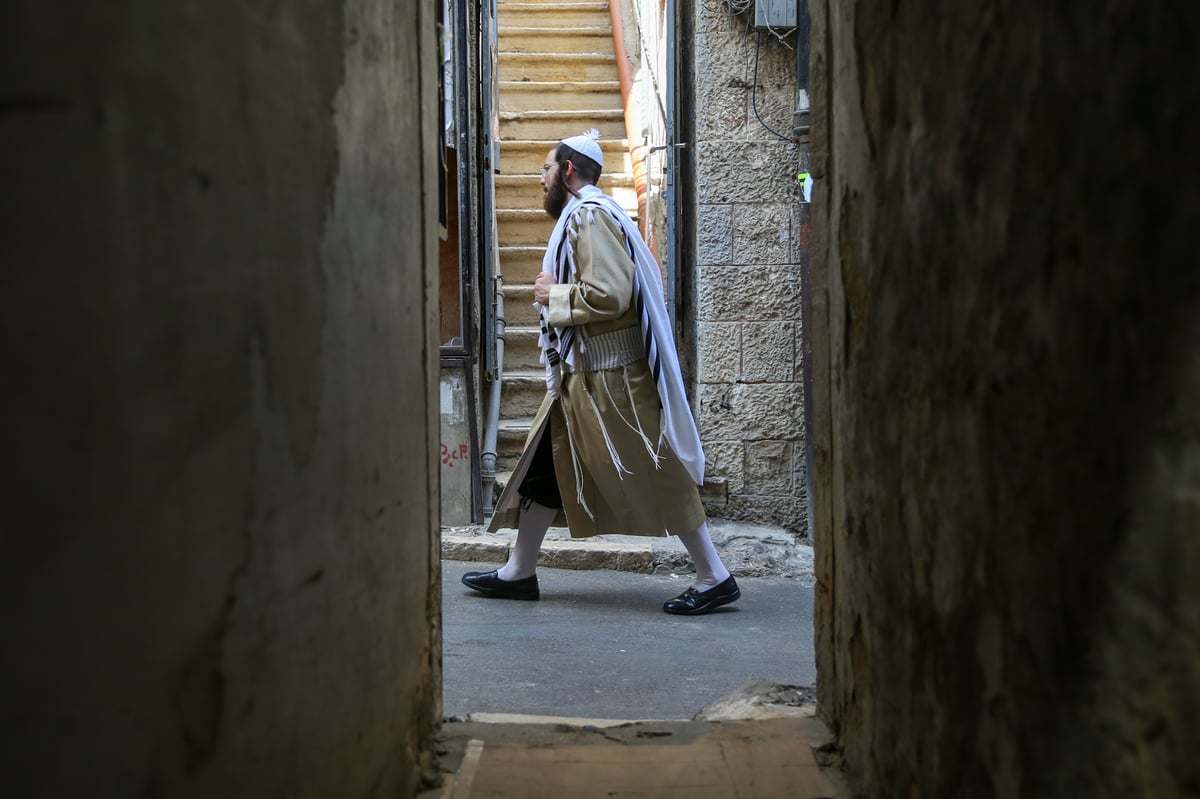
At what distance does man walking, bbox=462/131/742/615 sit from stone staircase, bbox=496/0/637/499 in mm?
2016

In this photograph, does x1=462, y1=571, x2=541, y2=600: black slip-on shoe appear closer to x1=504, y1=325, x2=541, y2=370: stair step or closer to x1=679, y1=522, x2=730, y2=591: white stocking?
x1=679, y1=522, x2=730, y2=591: white stocking

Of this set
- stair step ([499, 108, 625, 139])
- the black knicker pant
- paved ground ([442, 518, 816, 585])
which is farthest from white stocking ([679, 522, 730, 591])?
stair step ([499, 108, 625, 139])

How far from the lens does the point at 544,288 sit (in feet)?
15.2

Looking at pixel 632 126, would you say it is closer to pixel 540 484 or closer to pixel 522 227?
pixel 522 227

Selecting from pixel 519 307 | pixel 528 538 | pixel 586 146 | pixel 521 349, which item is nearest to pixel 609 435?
pixel 528 538

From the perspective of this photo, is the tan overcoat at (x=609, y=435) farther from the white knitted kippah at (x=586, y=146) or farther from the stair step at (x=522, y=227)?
the stair step at (x=522, y=227)

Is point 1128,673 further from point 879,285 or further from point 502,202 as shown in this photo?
point 502,202

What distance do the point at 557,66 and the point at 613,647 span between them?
27.9ft

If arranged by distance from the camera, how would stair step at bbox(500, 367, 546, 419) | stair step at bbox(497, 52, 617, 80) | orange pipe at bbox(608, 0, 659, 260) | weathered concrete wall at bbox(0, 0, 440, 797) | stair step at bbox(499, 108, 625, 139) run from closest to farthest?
weathered concrete wall at bbox(0, 0, 440, 797) → stair step at bbox(500, 367, 546, 419) → orange pipe at bbox(608, 0, 659, 260) → stair step at bbox(499, 108, 625, 139) → stair step at bbox(497, 52, 617, 80)

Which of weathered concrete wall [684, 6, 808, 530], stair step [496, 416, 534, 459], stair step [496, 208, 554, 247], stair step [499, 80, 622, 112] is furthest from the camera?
stair step [499, 80, 622, 112]

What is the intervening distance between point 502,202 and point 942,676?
8106 millimetres

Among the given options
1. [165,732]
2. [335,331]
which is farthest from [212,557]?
[335,331]

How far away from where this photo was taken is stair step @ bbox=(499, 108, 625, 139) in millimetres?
10148

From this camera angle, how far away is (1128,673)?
3.16 ft
